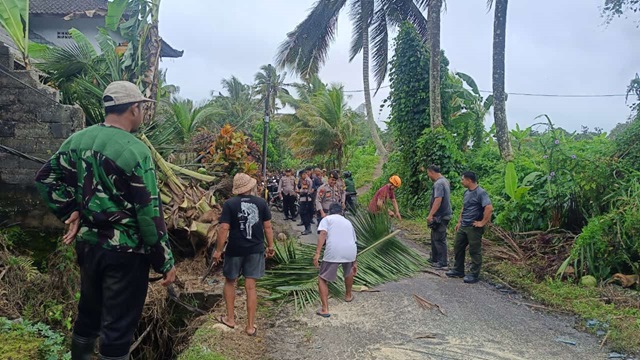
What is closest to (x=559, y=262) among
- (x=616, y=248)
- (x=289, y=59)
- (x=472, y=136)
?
(x=616, y=248)

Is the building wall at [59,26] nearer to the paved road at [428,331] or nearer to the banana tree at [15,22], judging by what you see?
the banana tree at [15,22]

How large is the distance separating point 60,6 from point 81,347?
678 inches

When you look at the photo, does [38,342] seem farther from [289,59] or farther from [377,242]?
[289,59]

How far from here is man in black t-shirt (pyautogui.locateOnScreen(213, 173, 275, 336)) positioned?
4.99m

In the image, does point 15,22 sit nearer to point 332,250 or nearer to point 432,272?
point 332,250

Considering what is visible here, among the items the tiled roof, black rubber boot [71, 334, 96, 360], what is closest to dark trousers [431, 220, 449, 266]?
black rubber boot [71, 334, 96, 360]

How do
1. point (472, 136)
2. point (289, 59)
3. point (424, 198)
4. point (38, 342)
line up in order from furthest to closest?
point (289, 59)
point (472, 136)
point (424, 198)
point (38, 342)

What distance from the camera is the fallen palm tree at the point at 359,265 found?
6430mm

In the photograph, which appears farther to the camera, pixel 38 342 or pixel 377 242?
pixel 377 242

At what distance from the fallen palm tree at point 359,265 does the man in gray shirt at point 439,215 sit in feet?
1.12

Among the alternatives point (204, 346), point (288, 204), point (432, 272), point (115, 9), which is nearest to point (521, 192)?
point (432, 272)

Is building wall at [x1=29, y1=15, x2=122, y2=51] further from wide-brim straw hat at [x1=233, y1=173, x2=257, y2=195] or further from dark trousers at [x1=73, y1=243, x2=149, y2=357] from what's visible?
dark trousers at [x1=73, y1=243, x2=149, y2=357]

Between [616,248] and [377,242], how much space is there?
3.34 m

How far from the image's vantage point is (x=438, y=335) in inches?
206
